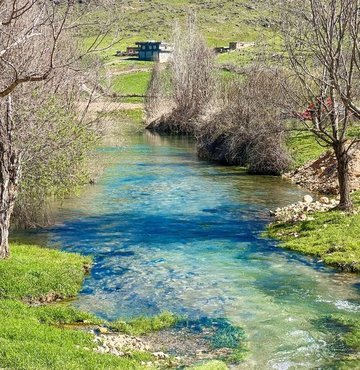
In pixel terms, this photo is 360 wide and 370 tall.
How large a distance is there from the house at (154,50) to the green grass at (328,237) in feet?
444

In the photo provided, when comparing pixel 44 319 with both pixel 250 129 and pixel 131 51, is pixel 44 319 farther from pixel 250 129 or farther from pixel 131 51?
pixel 131 51

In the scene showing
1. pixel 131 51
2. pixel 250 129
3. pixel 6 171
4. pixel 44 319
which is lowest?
pixel 44 319

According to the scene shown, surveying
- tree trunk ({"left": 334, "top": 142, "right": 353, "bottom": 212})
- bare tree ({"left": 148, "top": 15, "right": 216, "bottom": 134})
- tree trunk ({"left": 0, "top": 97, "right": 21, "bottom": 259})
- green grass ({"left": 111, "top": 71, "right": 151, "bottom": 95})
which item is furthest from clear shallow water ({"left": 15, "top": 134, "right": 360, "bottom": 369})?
green grass ({"left": 111, "top": 71, "right": 151, "bottom": 95})

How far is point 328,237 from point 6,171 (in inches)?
533

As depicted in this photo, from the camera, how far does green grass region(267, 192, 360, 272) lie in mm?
23609

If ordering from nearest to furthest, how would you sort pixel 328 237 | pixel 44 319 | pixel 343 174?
pixel 44 319 < pixel 328 237 < pixel 343 174

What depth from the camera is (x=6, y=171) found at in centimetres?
2136

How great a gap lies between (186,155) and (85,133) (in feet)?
101

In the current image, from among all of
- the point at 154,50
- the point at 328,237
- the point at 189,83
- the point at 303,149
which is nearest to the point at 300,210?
the point at 328,237

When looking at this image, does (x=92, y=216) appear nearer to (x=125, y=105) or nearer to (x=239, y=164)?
(x=239, y=164)

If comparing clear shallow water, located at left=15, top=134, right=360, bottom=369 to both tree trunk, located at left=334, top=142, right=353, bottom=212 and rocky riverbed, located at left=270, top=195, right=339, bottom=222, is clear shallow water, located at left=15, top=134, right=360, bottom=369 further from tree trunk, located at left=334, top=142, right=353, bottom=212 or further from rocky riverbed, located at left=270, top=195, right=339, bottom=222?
tree trunk, located at left=334, top=142, right=353, bottom=212

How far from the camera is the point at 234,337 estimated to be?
55.3ft

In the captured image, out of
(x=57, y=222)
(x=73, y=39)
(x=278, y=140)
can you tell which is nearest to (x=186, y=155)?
(x=278, y=140)

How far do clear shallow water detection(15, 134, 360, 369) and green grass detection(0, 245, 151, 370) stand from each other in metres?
1.04
